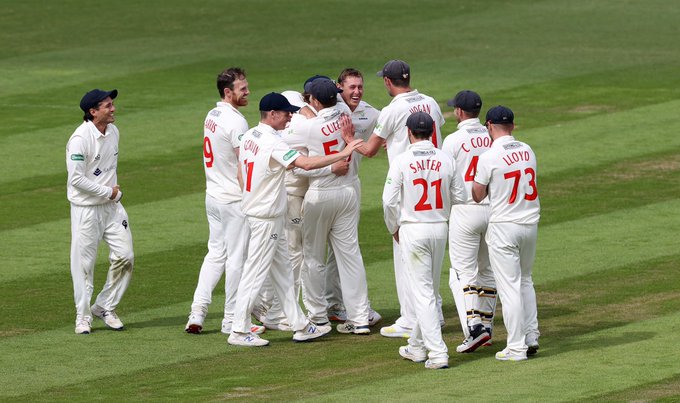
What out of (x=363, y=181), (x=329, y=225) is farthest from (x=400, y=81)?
(x=363, y=181)

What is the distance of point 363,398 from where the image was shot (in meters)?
10.4

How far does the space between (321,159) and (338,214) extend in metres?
0.86

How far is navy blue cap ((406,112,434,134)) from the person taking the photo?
11453mm

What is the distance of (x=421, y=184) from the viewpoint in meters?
Answer: 11.4

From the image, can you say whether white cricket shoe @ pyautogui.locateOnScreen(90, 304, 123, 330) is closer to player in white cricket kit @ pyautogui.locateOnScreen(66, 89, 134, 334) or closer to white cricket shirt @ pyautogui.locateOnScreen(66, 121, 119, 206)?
player in white cricket kit @ pyautogui.locateOnScreen(66, 89, 134, 334)

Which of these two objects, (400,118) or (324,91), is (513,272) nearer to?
(400,118)

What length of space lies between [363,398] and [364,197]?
8024 millimetres

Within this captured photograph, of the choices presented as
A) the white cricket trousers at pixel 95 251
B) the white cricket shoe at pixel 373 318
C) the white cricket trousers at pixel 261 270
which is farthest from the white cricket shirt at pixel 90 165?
the white cricket shoe at pixel 373 318

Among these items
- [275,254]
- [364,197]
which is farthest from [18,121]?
[275,254]

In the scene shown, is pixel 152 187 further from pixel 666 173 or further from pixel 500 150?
pixel 500 150

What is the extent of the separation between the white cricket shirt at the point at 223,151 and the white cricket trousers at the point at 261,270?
52 cm

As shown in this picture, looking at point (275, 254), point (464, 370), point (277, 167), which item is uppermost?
point (277, 167)

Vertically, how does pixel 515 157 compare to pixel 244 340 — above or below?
above

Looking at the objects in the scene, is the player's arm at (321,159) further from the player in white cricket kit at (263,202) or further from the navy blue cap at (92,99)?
the navy blue cap at (92,99)
